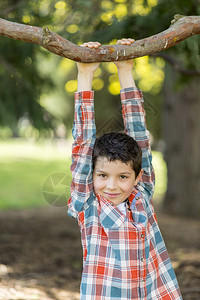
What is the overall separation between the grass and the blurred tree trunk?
1.89m

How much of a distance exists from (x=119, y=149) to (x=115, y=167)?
0.09 metres

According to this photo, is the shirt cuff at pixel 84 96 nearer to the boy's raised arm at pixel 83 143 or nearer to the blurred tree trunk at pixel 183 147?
the boy's raised arm at pixel 83 143

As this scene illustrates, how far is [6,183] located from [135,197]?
30.5 ft

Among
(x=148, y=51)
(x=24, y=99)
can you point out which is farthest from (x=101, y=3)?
(x=148, y=51)

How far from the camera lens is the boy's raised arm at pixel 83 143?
6.56 feet

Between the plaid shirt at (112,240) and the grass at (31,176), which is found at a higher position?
the grass at (31,176)

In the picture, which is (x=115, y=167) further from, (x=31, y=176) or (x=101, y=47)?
(x=31, y=176)

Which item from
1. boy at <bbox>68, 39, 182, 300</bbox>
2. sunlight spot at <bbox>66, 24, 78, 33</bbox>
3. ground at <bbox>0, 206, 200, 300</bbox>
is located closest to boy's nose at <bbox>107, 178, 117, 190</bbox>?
boy at <bbox>68, 39, 182, 300</bbox>

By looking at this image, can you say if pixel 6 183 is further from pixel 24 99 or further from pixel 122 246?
pixel 122 246

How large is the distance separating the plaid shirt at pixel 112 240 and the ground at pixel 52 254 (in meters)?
1.54

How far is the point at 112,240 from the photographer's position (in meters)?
1.95

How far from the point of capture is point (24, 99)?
16.3 ft

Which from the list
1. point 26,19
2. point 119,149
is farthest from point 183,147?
point 119,149

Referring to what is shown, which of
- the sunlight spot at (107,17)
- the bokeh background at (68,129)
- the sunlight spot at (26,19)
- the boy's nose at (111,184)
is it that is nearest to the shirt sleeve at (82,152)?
the boy's nose at (111,184)
